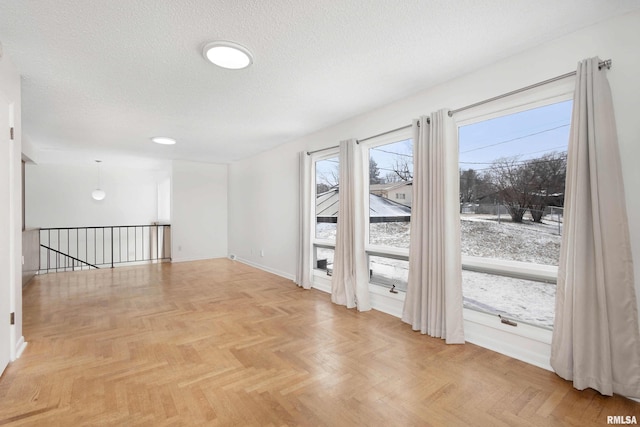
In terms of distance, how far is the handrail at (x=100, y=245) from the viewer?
24.1 ft

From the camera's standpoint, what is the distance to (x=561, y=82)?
2176mm

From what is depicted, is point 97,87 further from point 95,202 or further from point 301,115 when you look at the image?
point 95,202

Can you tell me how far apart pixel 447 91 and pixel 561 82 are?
907 mm

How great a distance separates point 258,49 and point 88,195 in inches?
319

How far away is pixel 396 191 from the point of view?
11.7 ft

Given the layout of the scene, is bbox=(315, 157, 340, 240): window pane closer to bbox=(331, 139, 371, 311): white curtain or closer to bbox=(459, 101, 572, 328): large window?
bbox=(331, 139, 371, 311): white curtain

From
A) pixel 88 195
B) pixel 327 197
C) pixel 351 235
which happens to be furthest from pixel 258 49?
pixel 88 195

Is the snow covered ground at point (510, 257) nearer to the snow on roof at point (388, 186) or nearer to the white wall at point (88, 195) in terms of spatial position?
the snow on roof at point (388, 186)

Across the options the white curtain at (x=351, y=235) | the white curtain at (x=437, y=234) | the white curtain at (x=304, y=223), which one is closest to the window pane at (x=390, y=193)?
the white curtain at (x=351, y=235)

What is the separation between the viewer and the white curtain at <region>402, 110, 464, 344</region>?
268 cm

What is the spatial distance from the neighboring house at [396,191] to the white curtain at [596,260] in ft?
5.05

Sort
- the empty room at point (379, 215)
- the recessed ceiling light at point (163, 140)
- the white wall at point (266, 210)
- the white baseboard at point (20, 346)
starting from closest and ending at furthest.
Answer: the empty room at point (379, 215), the white baseboard at point (20, 346), the recessed ceiling light at point (163, 140), the white wall at point (266, 210)

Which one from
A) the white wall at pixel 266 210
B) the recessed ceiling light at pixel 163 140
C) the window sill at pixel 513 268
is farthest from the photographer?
the white wall at pixel 266 210

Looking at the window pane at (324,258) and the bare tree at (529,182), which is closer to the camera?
the bare tree at (529,182)
